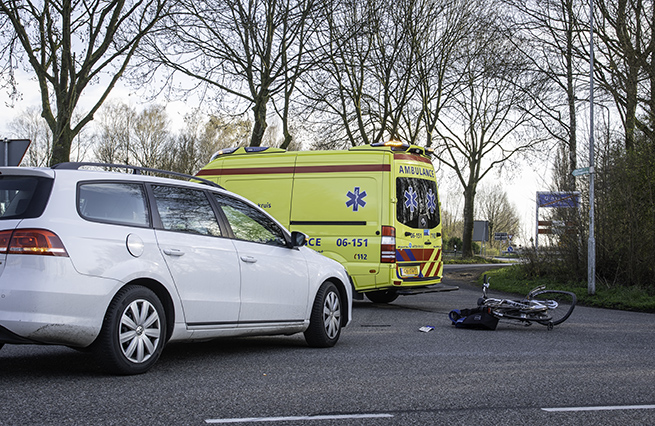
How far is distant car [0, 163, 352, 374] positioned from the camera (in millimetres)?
4867

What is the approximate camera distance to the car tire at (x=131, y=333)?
519 centimetres

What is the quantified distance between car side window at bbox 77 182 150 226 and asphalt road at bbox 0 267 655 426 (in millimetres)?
1229

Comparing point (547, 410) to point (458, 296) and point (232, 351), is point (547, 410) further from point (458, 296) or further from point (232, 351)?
point (458, 296)

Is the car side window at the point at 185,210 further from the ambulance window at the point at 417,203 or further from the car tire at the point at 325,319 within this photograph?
the ambulance window at the point at 417,203

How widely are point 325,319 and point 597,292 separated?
403 inches

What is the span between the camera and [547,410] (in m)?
4.62

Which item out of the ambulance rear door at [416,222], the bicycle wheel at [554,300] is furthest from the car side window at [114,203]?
the ambulance rear door at [416,222]

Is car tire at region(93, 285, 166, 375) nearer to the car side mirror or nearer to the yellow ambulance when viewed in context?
the car side mirror

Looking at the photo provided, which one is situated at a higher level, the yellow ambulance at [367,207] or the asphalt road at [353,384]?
the yellow ambulance at [367,207]

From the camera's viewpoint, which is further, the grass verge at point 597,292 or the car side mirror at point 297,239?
the grass verge at point 597,292

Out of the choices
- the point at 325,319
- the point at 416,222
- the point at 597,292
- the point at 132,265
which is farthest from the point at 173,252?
the point at 597,292

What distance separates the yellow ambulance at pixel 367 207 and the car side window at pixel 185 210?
17.6 ft

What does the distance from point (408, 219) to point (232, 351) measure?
5.39 meters

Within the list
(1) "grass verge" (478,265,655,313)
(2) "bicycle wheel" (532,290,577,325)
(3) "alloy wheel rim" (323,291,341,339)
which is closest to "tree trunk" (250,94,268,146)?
(1) "grass verge" (478,265,655,313)
